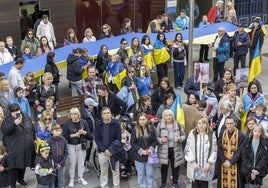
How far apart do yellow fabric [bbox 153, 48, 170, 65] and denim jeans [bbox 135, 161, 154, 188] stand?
5839 mm

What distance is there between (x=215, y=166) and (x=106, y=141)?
1.90 m

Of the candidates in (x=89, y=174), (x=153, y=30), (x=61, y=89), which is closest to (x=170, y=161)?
(x=89, y=174)

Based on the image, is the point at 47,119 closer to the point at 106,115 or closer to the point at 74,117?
the point at 74,117

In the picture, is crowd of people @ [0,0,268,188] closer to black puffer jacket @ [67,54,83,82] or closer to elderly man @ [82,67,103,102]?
elderly man @ [82,67,103,102]

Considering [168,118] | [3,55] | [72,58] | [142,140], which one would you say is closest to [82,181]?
[142,140]

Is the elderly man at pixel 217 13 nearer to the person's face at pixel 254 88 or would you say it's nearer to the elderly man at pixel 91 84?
the elderly man at pixel 91 84

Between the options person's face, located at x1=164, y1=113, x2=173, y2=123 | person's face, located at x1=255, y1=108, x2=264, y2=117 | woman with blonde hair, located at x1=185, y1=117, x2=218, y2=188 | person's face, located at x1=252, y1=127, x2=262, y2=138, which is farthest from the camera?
person's face, located at x1=255, y1=108, x2=264, y2=117

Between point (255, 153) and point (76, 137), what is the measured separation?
3.07 m

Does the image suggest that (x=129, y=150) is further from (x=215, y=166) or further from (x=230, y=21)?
(x=230, y=21)

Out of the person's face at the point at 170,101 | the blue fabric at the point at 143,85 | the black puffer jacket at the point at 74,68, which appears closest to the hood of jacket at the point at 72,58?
the black puffer jacket at the point at 74,68

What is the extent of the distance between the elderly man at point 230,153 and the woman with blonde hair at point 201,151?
5.1 inches

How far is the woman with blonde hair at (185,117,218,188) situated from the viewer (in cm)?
927

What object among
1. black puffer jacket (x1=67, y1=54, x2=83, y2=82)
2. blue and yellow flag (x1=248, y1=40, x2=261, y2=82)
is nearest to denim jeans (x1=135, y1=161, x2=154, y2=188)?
blue and yellow flag (x1=248, y1=40, x2=261, y2=82)

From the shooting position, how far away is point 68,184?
414 inches
